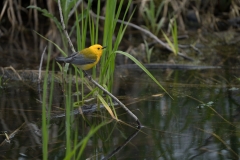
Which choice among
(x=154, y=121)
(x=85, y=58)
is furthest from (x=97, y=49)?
(x=154, y=121)

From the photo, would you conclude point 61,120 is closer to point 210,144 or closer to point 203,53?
point 210,144

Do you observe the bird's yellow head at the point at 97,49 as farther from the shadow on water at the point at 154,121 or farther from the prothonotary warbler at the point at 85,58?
the shadow on water at the point at 154,121

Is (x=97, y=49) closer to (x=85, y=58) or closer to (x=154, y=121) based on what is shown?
(x=85, y=58)

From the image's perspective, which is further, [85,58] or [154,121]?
[154,121]

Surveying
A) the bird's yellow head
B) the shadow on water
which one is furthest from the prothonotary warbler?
the shadow on water

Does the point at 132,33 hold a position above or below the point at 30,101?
above

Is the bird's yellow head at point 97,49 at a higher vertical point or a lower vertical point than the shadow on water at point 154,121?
higher

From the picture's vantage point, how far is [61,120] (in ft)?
14.0

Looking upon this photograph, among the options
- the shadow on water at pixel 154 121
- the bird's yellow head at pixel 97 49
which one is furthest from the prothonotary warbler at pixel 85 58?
the shadow on water at pixel 154 121

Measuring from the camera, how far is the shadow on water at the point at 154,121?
11.6 feet

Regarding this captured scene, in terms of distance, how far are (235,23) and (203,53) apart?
4.70 feet

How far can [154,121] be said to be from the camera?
420 cm

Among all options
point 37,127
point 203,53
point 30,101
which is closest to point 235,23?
point 203,53

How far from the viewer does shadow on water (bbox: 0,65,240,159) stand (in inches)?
139
